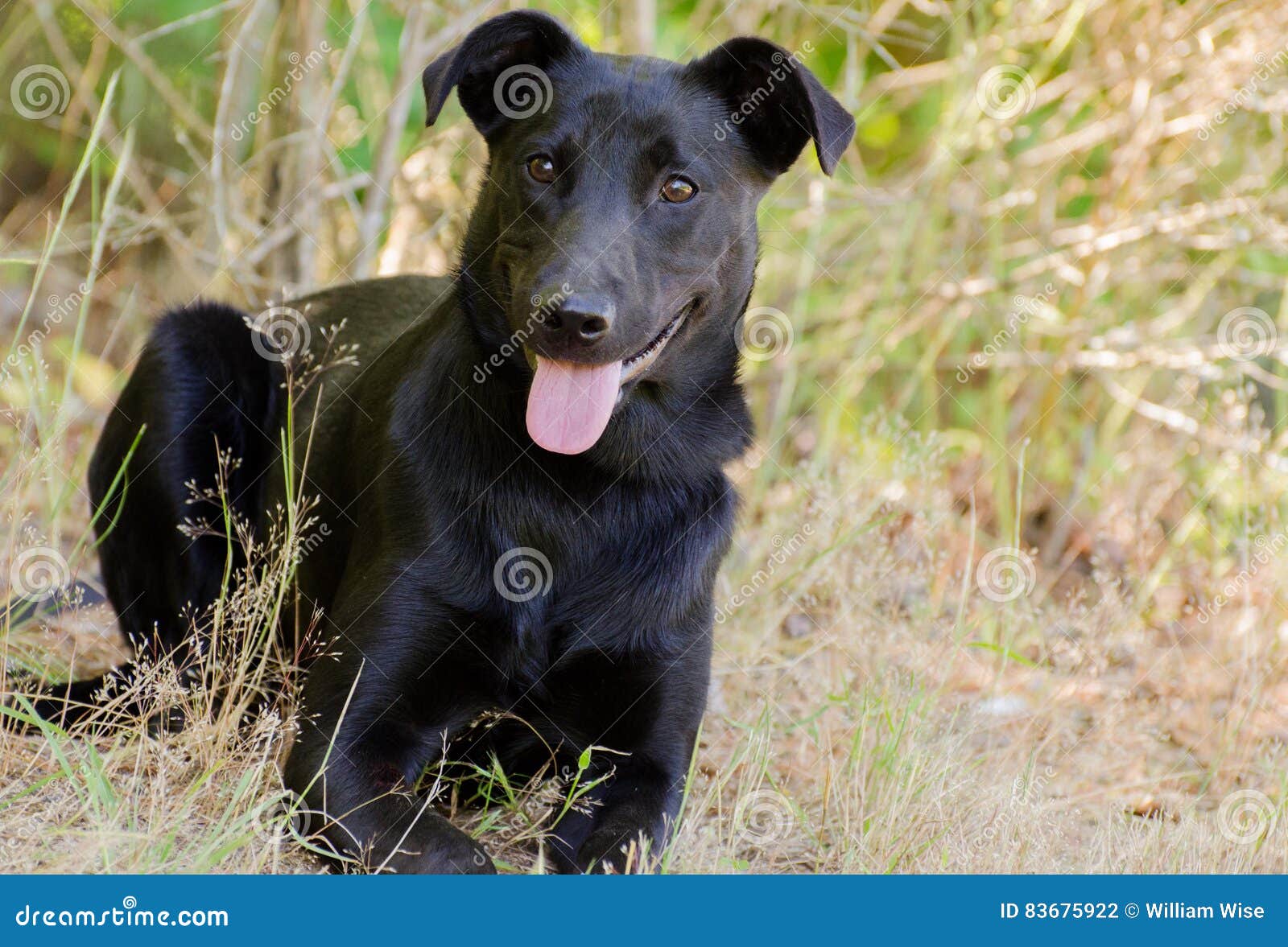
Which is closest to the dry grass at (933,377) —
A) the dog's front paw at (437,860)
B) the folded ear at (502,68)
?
the dog's front paw at (437,860)

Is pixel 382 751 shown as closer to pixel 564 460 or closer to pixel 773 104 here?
pixel 564 460

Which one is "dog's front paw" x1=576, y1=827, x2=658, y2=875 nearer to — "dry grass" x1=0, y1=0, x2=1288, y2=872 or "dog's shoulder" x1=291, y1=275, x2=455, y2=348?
"dry grass" x1=0, y1=0, x2=1288, y2=872

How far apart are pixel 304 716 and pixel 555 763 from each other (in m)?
0.56

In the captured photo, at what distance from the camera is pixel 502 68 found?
114 inches

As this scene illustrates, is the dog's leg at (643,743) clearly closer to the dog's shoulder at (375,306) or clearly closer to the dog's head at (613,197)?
the dog's head at (613,197)

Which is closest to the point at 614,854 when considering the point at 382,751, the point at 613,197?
the point at 382,751

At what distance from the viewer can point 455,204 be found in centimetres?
515

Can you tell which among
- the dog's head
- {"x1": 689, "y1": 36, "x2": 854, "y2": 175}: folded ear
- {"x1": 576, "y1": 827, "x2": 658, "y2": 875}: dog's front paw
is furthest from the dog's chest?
{"x1": 689, "y1": 36, "x2": 854, "y2": 175}: folded ear

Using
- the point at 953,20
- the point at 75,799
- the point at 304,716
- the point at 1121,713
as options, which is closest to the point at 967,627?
the point at 1121,713

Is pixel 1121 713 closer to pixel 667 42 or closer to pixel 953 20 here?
pixel 953 20

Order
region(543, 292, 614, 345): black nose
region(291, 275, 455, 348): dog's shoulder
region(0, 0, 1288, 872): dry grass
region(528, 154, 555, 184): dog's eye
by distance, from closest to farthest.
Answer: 1. region(543, 292, 614, 345): black nose
2. region(528, 154, 555, 184): dog's eye
3. region(0, 0, 1288, 872): dry grass
4. region(291, 275, 455, 348): dog's shoulder

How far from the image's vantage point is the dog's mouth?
258 centimetres

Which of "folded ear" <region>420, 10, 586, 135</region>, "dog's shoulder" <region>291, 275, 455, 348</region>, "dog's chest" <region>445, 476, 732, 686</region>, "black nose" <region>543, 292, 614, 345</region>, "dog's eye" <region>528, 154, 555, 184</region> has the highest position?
"folded ear" <region>420, 10, 586, 135</region>

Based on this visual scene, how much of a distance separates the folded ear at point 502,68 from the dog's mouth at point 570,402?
58 cm
